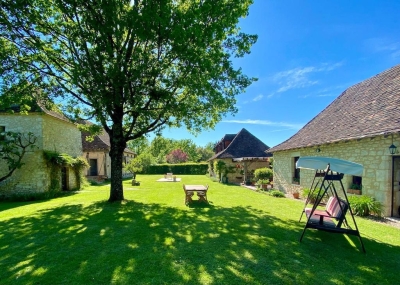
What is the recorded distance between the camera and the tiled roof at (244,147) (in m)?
23.0

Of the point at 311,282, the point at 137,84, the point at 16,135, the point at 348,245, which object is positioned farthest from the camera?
the point at 16,135

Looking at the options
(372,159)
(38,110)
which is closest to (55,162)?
(38,110)

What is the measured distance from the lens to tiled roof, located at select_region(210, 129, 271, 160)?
2303 centimetres

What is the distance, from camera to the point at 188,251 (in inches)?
180

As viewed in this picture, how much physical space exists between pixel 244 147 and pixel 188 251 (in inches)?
797

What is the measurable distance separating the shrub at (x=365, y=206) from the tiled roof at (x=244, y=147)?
1447 centimetres

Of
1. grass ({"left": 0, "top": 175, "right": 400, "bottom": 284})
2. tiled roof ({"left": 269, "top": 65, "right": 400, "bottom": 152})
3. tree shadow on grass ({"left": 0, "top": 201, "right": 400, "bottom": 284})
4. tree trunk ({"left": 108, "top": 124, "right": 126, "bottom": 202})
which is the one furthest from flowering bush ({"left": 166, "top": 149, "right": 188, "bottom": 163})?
tree shadow on grass ({"left": 0, "top": 201, "right": 400, "bottom": 284})

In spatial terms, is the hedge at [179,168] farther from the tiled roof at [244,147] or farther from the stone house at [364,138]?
the stone house at [364,138]

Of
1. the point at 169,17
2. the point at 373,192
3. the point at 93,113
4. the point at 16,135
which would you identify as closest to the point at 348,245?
the point at 373,192

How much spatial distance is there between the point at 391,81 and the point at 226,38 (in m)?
8.05

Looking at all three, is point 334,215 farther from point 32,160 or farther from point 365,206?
point 32,160

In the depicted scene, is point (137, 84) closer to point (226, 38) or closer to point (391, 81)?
point (226, 38)

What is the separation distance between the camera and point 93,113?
9352mm

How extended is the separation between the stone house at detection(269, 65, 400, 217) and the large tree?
5.13 metres
